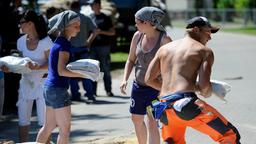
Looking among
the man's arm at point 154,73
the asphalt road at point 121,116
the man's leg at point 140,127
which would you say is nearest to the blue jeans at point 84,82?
the asphalt road at point 121,116

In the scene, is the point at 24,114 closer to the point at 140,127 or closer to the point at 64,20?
the point at 140,127

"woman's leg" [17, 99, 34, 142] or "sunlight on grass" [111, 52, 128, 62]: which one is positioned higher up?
"woman's leg" [17, 99, 34, 142]

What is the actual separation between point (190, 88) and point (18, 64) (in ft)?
9.53

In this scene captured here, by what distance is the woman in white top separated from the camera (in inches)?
344

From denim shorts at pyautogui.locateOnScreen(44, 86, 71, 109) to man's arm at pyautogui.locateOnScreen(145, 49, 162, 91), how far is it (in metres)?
1.13

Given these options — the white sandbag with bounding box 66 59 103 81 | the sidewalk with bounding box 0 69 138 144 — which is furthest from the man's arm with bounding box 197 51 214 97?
the sidewalk with bounding box 0 69 138 144

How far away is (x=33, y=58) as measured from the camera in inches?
344

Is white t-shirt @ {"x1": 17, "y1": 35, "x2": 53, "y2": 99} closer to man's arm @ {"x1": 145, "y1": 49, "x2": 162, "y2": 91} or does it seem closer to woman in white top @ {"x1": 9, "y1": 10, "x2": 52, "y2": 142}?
woman in white top @ {"x1": 9, "y1": 10, "x2": 52, "y2": 142}

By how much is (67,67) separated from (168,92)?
141 centimetres

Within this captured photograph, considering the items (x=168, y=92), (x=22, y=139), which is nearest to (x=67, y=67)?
(x=168, y=92)

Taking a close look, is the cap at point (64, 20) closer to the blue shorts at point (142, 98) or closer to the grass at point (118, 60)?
the blue shorts at point (142, 98)

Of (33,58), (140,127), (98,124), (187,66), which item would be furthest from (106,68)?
(187,66)

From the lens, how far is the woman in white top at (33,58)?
8742 millimetres

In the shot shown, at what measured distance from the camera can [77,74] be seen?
7.42m
